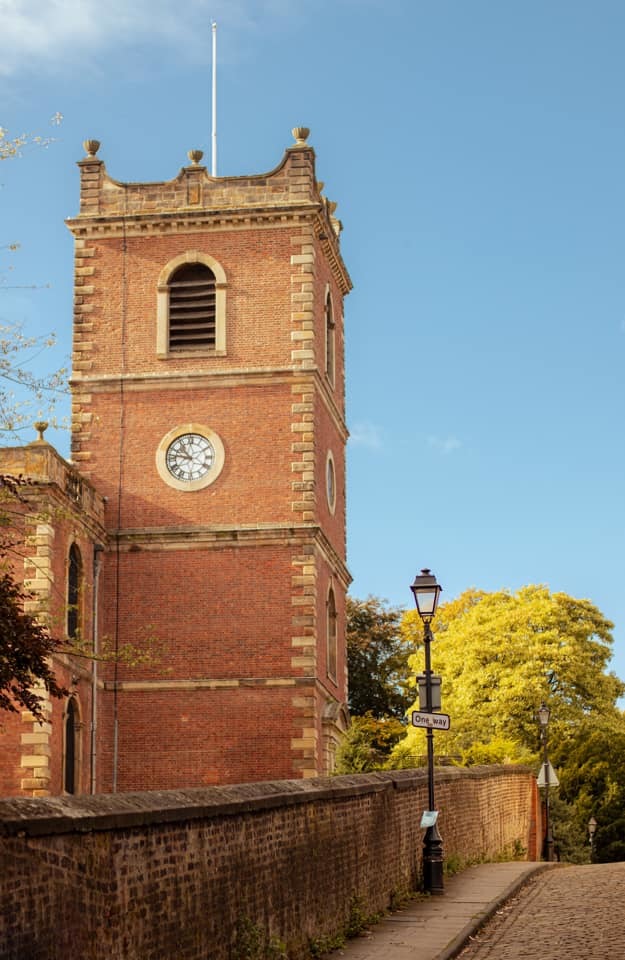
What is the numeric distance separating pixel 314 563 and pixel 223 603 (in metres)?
2.24

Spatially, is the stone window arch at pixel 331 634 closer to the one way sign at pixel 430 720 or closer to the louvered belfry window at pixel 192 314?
the louvered belfry window at pixel 192 314

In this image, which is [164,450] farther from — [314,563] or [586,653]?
[586,653]

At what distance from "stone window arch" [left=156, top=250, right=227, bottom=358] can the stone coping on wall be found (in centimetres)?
2073

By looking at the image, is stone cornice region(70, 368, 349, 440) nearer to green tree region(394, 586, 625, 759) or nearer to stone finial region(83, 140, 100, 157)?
stone finial region(83, 140, 100, 157)

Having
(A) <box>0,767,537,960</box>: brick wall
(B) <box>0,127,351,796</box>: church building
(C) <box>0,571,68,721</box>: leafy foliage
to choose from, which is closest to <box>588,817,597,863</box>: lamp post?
(B) <box>0,127,351,796</box>: church building

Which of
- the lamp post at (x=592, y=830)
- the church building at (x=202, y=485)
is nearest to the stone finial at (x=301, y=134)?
the church building at (x=202, y=485)

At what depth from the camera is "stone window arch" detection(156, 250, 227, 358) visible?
3500 centimetres

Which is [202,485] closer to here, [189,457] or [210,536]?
[189,457]

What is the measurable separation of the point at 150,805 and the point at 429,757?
32.8 feet

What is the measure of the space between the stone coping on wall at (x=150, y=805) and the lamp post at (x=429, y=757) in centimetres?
352

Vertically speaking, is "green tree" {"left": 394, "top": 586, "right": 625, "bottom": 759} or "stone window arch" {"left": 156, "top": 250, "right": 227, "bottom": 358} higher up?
"stone window arch" {"left": 156, "top": 250, "right": 227, "bottom": 358}

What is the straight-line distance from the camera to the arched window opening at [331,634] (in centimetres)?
3581

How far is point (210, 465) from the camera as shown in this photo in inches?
1351

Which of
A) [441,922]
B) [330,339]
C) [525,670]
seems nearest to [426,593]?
[441,922]
